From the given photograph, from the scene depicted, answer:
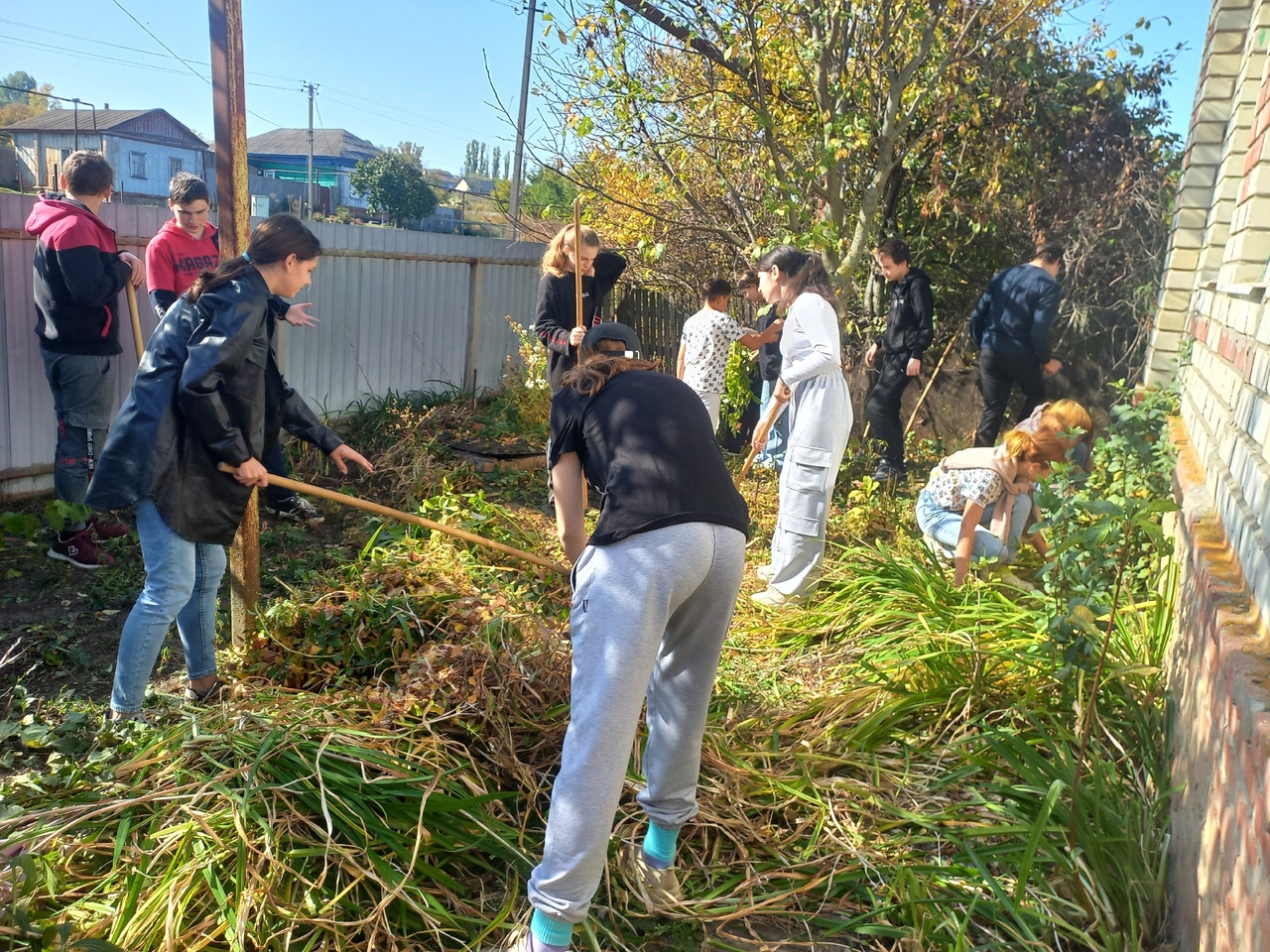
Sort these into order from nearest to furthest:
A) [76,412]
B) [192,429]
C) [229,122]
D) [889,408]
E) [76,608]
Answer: [192,429], [229,122], [76,608], [76,412], [889,408]

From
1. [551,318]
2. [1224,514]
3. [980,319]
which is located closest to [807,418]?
[551,318]

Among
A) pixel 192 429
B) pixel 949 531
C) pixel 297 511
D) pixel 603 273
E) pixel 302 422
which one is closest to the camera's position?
pixel 192 429

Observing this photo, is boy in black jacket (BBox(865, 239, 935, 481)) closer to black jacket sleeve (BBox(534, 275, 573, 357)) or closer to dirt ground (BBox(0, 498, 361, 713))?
black jacket sleeve (BBox(534, 275, 573, 357))

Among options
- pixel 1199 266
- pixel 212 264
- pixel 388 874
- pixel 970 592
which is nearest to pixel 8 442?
pixel 212 264

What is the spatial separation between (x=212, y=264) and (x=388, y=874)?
4318 millimetres

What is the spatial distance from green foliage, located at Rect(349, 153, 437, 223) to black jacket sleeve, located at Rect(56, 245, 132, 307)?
158ft

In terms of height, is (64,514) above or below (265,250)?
below

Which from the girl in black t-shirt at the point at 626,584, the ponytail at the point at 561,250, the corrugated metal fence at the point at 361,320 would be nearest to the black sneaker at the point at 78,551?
the corrugated metal fence at the point at 361,320

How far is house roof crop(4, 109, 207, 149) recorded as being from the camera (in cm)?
6738

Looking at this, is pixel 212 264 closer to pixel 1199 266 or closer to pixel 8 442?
pixel 8 442

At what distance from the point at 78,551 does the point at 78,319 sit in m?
1.20

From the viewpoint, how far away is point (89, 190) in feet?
17.1

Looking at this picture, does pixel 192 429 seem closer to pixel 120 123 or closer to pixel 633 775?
pixel 633 775

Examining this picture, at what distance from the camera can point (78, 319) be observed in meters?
5.25
